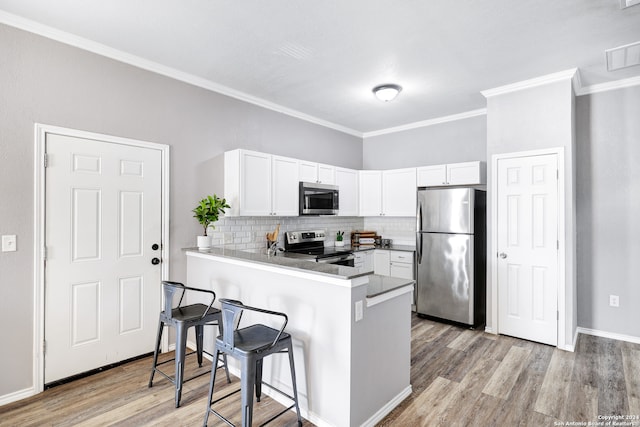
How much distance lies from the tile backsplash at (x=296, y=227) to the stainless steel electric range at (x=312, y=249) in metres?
0.11

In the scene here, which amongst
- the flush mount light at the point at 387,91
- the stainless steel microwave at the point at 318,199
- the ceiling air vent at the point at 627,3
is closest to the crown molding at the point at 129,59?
the stainless steel microwave at the point at 318,199

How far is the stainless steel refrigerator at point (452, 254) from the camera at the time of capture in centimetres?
404

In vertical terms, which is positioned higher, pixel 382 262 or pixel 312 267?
pixel 312 267

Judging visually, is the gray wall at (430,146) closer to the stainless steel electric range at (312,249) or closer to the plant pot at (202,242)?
the stainless steel electric range at (312,249)

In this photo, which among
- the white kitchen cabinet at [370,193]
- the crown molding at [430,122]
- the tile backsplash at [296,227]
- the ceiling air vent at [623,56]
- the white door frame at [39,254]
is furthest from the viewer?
the white kitchen cabinet at [370,193]

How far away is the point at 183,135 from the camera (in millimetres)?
3469

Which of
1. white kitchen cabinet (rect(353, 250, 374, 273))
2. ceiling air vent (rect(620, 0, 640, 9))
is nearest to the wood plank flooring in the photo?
white kitchen cabinet (rect(353, 250, 374, 273))

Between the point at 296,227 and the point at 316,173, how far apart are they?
0.83 m

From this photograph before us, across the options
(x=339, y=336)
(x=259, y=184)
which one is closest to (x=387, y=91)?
(x=259, y=184)

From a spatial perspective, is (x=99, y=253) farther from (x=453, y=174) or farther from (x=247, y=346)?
(x=453, y=174)

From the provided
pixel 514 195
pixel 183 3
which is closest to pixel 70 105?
pixel 183 3

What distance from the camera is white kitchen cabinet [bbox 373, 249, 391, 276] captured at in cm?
501

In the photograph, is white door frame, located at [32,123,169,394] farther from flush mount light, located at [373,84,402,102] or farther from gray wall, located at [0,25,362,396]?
flush mount light, located at [373,84,402,102]

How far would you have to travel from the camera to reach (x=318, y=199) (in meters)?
4.58
